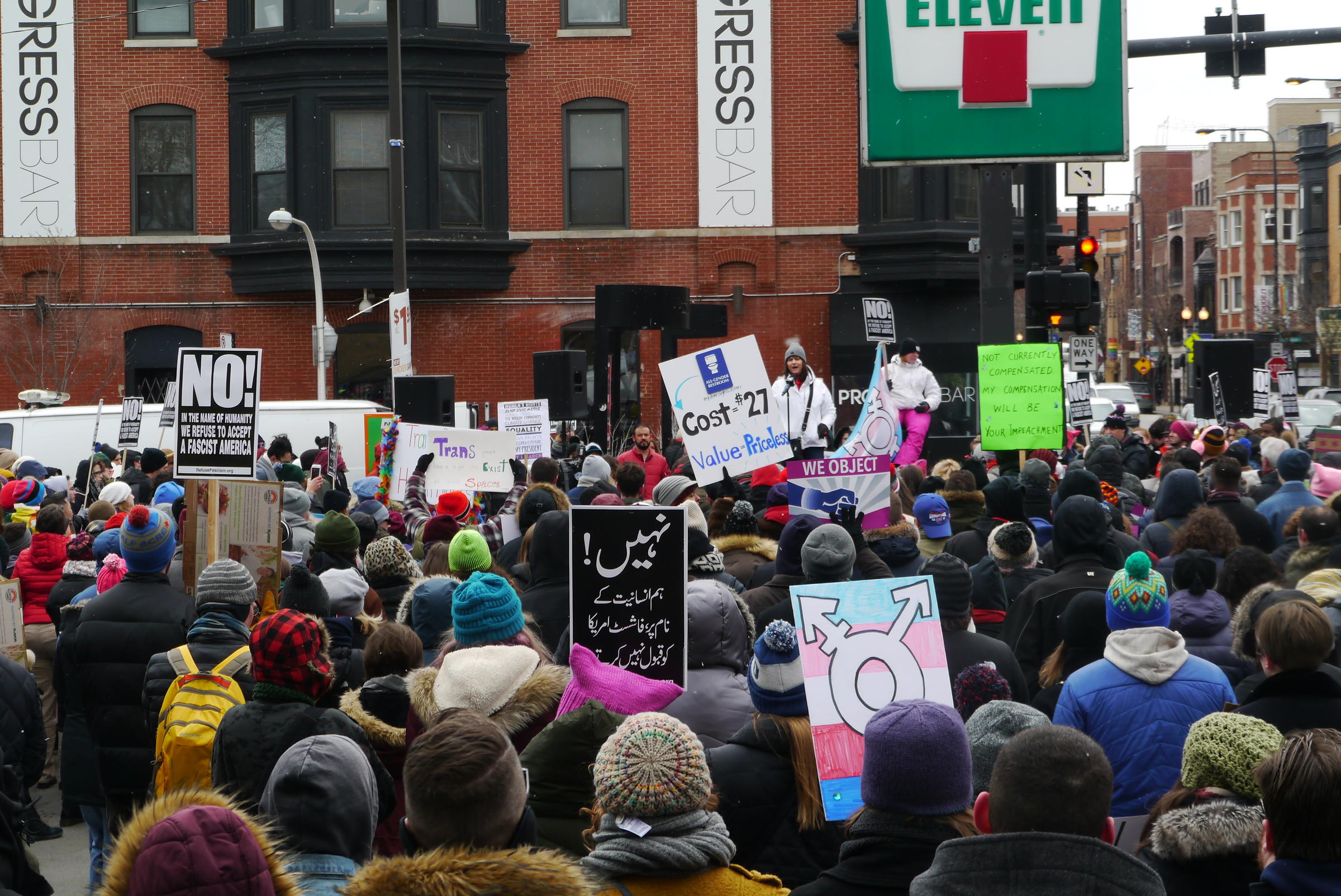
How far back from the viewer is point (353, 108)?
83.3 ft

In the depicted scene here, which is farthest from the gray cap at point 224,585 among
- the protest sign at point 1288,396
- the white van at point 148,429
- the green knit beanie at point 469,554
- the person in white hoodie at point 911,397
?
the protest sign at point 1288,396

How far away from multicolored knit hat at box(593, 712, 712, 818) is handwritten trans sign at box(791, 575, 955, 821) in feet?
3.10

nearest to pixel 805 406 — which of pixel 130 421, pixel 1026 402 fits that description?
pixel 1026 402

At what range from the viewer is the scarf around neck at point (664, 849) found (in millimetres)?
3266

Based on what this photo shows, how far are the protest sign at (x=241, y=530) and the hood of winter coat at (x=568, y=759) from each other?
157 inches

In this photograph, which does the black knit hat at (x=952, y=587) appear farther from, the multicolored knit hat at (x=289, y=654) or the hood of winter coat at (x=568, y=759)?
the multicolored knit hat at (x=289, y=654)

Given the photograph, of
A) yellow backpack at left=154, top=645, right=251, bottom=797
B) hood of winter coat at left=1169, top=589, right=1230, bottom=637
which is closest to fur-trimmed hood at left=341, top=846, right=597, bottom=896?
yellow backpack at left=154, top=645, right=251, bottom=797

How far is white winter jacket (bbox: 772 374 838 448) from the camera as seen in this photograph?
16.3 m

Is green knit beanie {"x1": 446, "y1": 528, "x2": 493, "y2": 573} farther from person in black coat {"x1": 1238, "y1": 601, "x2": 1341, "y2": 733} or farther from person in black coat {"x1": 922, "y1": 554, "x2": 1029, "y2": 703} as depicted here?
person in black coat {"x1": 1238, "y1": 601, "x2": 1341, "y2": 733}

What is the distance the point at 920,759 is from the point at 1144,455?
11121mm

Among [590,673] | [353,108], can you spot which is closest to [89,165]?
[353,108]

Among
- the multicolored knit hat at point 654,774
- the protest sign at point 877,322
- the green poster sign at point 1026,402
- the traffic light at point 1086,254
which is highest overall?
the traffic light at point 1086,254

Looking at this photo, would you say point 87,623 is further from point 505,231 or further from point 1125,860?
point 505,231

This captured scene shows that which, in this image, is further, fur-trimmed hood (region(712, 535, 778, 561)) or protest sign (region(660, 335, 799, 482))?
protest sign (region(660, 335, 799, 482))
